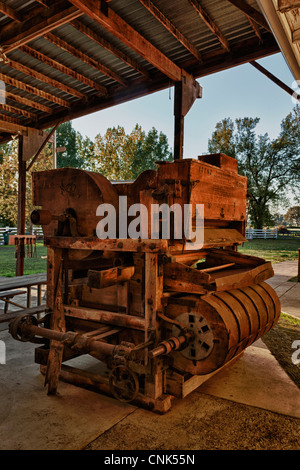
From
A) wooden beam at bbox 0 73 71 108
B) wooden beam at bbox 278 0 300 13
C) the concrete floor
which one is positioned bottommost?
the concrete floor

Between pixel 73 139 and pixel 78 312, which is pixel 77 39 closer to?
pixel 78 312

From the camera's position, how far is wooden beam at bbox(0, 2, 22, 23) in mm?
4511

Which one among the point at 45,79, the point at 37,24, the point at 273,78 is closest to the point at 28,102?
the point at 45,79

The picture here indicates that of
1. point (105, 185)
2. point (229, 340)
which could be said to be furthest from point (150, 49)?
point (229, 340)

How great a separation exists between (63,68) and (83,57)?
23.9 inches

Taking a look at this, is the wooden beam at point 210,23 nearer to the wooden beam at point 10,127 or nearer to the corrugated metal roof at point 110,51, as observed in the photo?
the corrugated metal roof at point 110,51

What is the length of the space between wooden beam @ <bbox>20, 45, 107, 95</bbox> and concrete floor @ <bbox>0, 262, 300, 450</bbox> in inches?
186

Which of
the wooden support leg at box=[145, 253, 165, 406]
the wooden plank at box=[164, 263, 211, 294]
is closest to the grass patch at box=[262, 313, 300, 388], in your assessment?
the wooden support leg at box=[145, 253, 165, 406]

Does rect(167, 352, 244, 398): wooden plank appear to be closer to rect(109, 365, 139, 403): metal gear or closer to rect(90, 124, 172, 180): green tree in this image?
rect(109, 365, 139, 403): metal gear

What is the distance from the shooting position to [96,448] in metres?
2.38

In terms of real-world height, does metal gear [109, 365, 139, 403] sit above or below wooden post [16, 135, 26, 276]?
below

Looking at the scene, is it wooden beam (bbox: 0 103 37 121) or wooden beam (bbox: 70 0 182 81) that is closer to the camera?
wooden beam (bbox: 70 0 182 81)

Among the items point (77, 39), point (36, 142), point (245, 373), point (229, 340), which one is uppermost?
point (77, 39)

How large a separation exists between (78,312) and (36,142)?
667 cm
